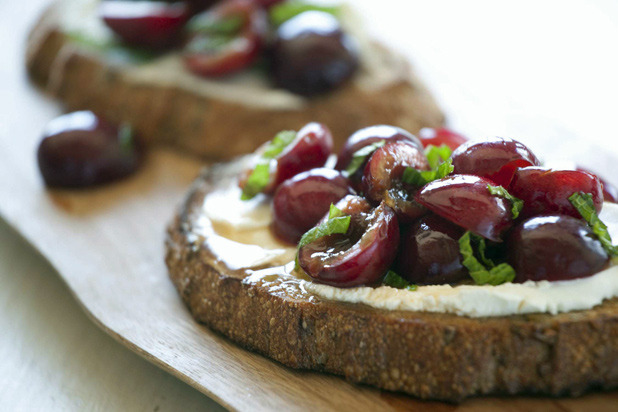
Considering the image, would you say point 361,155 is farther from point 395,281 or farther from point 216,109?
point 216,109

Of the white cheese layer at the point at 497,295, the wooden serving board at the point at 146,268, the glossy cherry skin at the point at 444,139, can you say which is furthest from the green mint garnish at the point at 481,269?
the glossy cherry skin at the point at 444,139

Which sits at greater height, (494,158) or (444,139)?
(494,158)

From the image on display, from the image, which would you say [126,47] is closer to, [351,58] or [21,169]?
[21,169]

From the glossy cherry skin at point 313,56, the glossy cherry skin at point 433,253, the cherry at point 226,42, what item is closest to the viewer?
the glossy cherry skin at point 433,253

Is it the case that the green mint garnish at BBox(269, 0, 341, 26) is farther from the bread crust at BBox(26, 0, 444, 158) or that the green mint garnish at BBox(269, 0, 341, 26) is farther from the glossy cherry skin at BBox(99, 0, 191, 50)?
the glossy cherry skin at BBox(99, 0, 191, 50)

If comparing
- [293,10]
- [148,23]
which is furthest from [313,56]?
[148,23]

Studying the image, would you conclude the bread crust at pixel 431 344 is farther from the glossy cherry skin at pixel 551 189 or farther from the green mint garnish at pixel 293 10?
the green mint garnish at pixel 293 10

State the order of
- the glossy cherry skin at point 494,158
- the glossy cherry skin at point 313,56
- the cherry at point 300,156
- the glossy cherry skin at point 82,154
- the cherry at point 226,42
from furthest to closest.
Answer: the cherry at point 226,42 → the glossy cherry skin at point 313,56 → the glossy cherry skin at point 82,154 → the cherry at point 300,156 → the glossy cherry skin at point 494,158
